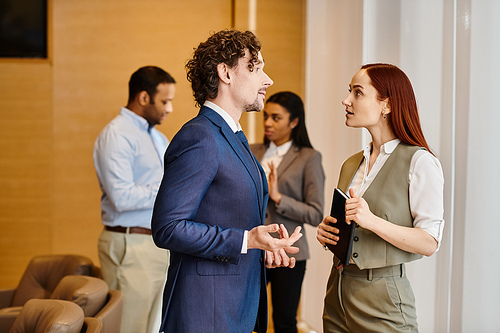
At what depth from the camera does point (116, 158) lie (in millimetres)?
3527

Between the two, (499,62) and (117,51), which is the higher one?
(117,51)

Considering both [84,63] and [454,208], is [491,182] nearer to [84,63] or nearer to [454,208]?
[454,208]

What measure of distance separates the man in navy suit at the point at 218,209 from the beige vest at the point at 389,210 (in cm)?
31

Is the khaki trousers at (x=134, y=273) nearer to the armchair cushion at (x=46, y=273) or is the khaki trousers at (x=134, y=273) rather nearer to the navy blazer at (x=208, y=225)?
the armchair cushion at (x=46, y=273)

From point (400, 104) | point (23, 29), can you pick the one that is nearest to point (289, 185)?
point (400, 104)

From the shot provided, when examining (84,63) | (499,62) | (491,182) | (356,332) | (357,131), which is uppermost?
(84,63)

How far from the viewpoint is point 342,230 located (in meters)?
2.07

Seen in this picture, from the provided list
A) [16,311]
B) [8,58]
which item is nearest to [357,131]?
[16,311]

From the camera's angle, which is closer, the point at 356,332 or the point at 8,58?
the point at 356,332

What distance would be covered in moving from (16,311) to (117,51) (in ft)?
11.3

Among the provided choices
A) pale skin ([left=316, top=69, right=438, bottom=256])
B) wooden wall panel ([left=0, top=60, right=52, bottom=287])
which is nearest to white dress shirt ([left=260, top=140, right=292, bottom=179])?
pale skin ([left=316, top=69, right=438, bottom=256])

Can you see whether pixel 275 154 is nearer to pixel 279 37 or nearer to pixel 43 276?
pixel 43 276

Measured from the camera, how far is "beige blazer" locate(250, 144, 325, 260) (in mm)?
3469

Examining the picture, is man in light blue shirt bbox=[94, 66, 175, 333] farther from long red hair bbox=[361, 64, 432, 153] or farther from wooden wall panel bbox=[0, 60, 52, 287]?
wooden wall panel bbox=[0, 60, 52, 287]
